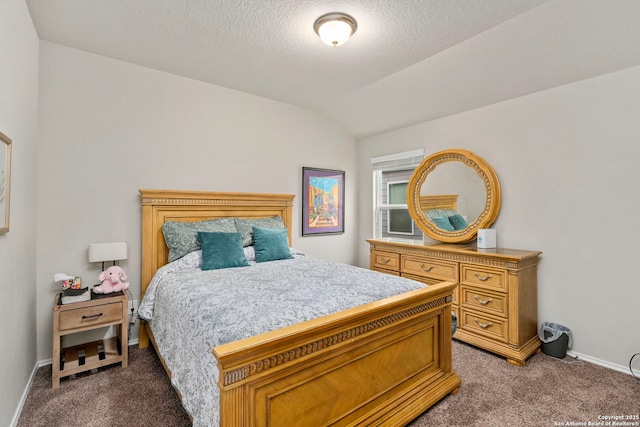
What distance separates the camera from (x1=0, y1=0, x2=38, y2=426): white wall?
1.62m

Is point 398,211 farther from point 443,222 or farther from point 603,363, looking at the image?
point 603,363

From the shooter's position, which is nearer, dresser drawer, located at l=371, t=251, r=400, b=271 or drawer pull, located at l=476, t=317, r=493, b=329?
drawer pull, located at l=476, t=317, r=493, b=329

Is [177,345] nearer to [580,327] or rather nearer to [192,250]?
[192,250]

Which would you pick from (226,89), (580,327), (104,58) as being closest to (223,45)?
(226,89)

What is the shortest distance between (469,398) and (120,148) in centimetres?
346

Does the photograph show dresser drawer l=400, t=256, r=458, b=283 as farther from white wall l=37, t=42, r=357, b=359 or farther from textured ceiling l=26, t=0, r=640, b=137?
white wall l=37, t=42, r=357, b=359

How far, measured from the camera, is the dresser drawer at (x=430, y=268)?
3037mm

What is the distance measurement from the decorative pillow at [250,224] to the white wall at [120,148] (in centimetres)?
44

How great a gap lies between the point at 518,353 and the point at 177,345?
2586 mm

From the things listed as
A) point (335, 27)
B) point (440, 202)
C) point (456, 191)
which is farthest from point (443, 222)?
point (335, 27)

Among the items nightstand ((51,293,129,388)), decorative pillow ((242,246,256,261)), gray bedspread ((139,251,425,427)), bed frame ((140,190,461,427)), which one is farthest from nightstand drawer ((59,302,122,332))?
bed frame ((140,190,461,427))

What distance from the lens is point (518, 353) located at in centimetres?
A: 251

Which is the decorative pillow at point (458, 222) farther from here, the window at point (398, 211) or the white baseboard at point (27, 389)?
the white baseboard at point (27, 389)

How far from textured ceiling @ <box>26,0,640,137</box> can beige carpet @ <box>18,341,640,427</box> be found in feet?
7.92
